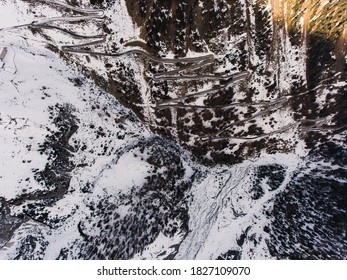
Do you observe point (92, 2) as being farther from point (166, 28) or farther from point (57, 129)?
point (57, 129)

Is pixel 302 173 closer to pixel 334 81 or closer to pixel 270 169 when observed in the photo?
pixel 270 169

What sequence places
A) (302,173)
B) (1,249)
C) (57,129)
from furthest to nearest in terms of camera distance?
(302,173) < (57,129) < (1,249)

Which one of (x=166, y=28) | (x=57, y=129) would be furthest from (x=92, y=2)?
(x=57, y=129)

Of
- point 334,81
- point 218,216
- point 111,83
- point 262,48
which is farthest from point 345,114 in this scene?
point 111,83

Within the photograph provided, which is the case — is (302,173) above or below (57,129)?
below

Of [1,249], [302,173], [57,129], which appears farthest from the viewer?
[302,173]

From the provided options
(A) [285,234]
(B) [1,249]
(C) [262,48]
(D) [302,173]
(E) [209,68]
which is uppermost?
(C) [262,48]

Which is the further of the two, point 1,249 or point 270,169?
point 270,169
